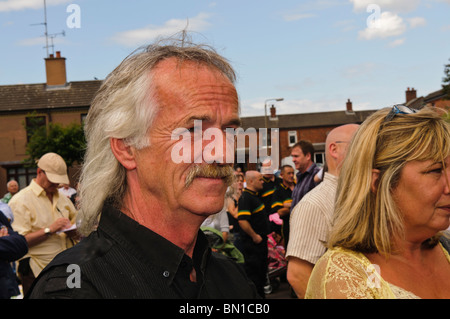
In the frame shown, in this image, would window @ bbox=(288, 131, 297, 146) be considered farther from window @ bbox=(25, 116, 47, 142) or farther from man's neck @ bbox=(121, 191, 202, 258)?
man's neck @ bbox=(121, 191, 202, 258)

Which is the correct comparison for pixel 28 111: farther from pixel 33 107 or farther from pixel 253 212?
pixel 253 212

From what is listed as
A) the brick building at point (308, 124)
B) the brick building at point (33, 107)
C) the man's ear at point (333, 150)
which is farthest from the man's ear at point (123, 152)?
the brick building at point (308, 124)

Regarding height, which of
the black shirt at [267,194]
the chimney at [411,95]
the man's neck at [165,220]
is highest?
the chimney at [411,95]

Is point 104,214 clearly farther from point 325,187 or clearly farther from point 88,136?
point 325,187

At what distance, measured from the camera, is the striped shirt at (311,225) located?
3.53 meters

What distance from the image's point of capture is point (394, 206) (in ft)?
7.29

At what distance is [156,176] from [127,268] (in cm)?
30

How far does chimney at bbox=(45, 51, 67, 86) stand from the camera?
34.5 m

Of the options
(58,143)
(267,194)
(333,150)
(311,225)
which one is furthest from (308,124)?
(311,225)

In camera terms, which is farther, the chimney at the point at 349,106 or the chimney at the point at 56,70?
the chimney at the point at 349,106

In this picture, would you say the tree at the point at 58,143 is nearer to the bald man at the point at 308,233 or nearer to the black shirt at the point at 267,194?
the black shirt at the point at 267,194

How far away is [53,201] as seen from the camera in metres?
5.59
